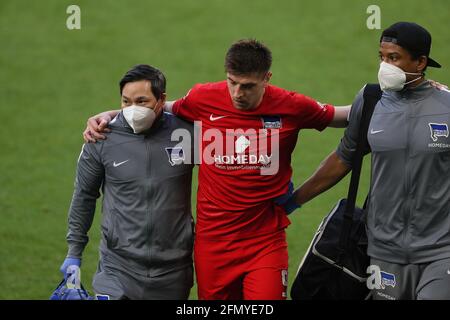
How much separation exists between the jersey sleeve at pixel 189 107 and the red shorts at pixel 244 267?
844mm

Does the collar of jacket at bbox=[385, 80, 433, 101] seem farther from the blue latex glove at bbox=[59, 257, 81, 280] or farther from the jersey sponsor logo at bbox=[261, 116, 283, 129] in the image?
the blue latex glove at bbox=[59, 257, 81, 280]

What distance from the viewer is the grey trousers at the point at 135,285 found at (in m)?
6.59

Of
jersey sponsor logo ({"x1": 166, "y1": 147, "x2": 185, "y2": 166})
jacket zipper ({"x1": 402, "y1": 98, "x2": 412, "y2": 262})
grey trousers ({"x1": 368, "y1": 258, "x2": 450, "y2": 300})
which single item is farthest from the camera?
jersey sponsor logo ({"x1": 166, "y1": 147, "x2": 185, "y2": 166})

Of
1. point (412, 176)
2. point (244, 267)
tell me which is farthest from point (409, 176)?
point (244, 267)

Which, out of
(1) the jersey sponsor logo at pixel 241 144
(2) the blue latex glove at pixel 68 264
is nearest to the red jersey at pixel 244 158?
(1) the jersey sponsor logo at pixel 241 144

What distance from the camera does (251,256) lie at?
6.61m

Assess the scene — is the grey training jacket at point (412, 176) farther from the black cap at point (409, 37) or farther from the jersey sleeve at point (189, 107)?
the jersey sleeve at point (189, 107)

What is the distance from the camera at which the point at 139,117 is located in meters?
6.50

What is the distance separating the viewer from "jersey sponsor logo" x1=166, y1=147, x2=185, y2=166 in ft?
21.9

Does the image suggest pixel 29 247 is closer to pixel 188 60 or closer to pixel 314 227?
pixel 314 227

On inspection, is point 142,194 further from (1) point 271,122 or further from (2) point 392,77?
(2) point 392,77

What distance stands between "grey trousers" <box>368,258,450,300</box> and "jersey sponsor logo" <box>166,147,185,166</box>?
144cm

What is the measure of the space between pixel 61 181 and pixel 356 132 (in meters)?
6.84

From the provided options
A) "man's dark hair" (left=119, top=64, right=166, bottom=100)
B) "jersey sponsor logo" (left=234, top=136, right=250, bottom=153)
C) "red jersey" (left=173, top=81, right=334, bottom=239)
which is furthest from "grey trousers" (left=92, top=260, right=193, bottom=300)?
"man's dark hair" (left=119, top=64, right=166, bottom=100)
